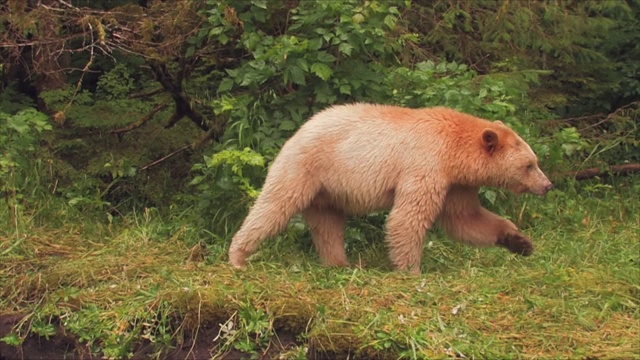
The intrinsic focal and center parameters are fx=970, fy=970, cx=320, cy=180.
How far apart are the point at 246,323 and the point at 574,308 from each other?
210cm

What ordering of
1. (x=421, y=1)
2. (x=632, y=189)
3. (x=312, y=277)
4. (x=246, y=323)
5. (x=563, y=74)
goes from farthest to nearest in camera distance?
(x=563, y=74) < (x=421, y=1) < (x=632, y=189) < (x=312, y=277) < (x=246, y=323)

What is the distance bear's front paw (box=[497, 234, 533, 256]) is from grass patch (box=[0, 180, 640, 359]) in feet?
0.36

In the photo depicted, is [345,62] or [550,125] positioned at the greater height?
[345,62]

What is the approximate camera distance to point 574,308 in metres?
6.21

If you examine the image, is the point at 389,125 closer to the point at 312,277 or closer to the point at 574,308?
the point at 312,277

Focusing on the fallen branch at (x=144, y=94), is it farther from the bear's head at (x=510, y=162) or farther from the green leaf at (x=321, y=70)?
the bear's head at (x=510, y=162)

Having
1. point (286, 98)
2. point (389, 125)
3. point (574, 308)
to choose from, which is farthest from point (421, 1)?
point (574, 308)

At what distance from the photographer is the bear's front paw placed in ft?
24.8

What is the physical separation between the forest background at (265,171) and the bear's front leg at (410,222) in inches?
12.1

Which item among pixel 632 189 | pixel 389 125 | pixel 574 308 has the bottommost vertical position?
pixel 632 189

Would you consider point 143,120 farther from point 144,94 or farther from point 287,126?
point 287,126

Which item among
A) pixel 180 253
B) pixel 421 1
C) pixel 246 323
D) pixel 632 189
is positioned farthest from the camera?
pixel 421 1

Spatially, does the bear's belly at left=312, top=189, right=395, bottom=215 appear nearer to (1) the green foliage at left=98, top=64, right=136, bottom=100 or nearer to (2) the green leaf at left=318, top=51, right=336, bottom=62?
(2) the green leaf at left=318, top=51, right=336, bottom=62

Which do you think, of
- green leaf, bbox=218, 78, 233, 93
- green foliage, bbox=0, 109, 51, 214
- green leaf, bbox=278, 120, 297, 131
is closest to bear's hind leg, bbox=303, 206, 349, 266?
green leaf, bbox=278, 120, 297, 131
